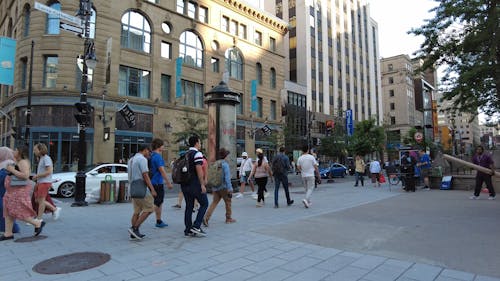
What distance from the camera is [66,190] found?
1394cm

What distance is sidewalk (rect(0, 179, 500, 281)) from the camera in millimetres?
4078

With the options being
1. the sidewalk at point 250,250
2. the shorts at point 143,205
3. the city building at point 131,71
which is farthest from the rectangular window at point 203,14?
the shorts at point 143,205

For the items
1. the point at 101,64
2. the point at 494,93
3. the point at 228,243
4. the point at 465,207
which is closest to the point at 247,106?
the point at 101,64

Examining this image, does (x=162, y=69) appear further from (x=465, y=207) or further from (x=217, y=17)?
(x=465, y=207)

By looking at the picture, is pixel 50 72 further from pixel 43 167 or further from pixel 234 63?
pixel 43 167

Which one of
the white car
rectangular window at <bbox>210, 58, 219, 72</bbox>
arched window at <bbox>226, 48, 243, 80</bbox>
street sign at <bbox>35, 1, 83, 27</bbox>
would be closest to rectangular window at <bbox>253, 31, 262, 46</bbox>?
arched window at <bbox>226, 48, 243, 80</bbox>

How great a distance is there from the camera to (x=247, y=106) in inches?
1540

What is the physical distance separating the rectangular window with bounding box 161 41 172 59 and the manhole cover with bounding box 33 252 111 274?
28.7 meters

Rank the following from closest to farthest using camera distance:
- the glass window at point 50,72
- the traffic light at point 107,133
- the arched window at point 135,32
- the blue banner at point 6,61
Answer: the blue banner at point 6,61 → the traffic light at point 107,133 → the glass window at point 50,72 → the arched window at point 135,32

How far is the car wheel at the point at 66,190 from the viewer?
13.8m

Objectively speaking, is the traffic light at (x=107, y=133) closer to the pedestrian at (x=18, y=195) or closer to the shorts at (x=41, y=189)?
the shorts at (x=41, y=189)

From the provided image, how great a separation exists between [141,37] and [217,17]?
9.87 meters

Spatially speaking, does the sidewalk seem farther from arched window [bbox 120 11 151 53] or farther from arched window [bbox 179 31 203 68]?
arched window [bbox 179 31 203 68]

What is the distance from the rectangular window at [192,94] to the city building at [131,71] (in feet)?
0.34
